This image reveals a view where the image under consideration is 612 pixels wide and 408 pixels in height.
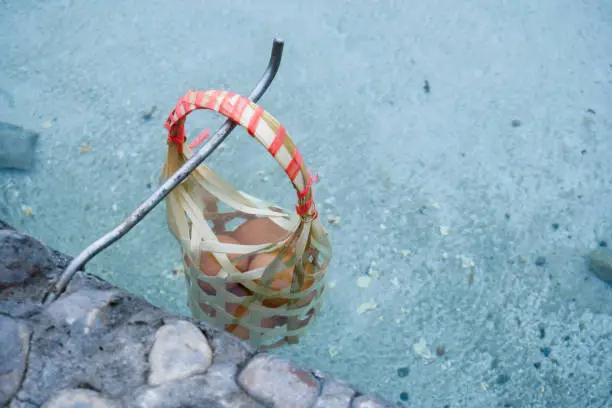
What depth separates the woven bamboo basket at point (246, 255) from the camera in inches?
47.9

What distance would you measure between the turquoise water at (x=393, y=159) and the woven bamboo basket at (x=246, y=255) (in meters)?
0.31

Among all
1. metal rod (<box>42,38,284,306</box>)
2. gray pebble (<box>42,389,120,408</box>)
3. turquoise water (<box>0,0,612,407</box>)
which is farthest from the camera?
turquoise water (<box>0,0,612,407</box>)

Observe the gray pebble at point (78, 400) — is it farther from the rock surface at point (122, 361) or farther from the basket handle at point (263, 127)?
the basket handle at point (263, 127)

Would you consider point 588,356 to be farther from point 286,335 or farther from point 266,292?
point 266,292

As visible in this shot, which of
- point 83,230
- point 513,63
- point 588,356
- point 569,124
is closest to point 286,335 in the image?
point 83,230

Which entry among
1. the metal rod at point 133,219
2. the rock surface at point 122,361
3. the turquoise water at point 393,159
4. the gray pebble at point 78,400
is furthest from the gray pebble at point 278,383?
the turquoise water at point 393,159

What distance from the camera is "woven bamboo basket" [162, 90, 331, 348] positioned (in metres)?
1.22

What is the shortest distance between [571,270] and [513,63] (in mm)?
917

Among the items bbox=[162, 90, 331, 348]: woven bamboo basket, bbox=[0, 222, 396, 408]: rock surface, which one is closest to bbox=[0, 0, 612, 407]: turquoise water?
bbox=[162, 90, 331, 348]: woven bamboo basket

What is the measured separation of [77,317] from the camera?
1.08 metres

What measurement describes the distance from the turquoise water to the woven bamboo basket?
0.31 m

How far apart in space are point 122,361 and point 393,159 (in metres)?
1.25

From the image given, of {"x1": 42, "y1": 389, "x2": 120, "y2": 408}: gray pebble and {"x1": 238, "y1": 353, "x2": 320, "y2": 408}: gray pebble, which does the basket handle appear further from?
{"x1": 42, "y1": 389, "x2": 120, "y2": 408}: gray pebble

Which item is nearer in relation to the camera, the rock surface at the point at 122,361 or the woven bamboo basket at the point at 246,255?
the rock surface at the point at 122,361
